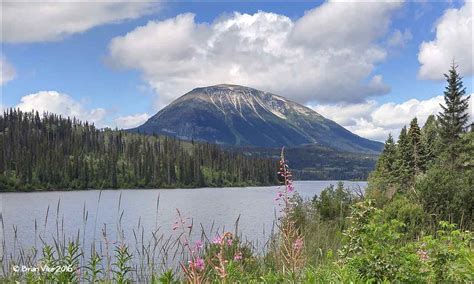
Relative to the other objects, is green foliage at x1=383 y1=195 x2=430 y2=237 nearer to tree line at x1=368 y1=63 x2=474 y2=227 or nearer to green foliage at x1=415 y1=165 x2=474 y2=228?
green foliage at x1=415 y1=165 x2=474 y2=228

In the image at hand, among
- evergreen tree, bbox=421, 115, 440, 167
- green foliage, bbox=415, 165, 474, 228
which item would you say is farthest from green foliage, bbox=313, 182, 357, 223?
evergreen tree, bbox=421, 115, 440, 167

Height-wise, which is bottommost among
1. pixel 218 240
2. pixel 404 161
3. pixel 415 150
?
pixel 218 240

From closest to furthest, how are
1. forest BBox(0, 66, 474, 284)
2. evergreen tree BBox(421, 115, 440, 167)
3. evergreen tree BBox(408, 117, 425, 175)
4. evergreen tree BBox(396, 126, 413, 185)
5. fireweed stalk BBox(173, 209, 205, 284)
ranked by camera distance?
fireweed stalk BBox(173, 209, 205, 284)
forest BBox(0, 66, 474, 284)
evergreen tree BBox(396, 126, 413, 185)
evergreen tree BBox(408, 117, 425, 175)
evergreen tree BBox(421, 115, 440, 167)

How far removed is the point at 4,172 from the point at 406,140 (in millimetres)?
117962

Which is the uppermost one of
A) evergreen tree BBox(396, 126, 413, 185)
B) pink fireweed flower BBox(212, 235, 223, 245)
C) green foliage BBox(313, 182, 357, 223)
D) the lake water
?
evergreen tree BBox(396, 126, 413, 185)

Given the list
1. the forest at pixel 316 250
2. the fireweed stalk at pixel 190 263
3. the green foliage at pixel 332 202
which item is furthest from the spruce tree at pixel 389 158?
the fireweed stalk at pixel 190 263

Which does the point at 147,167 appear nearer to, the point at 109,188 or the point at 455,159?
the point at 109,188

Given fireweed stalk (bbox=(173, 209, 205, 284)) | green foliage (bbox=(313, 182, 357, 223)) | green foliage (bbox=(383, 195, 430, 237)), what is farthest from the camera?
green foliage (bbox=(313, 182, 357, 223))

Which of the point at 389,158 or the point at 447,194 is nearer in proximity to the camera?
the point at 447,194

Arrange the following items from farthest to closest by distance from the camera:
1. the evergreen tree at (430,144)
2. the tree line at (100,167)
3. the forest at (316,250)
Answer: the tree line at (100,167), the evergreen tree at (430,144), the forest at (316,250)

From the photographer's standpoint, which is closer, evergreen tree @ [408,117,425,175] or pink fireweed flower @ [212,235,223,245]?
pink fireweed flower @ [212,235,223,245]

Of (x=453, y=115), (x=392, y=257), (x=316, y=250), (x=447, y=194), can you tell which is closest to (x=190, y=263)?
(x=392, y=257)

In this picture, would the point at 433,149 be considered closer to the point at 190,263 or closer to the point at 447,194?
the point at 447,194

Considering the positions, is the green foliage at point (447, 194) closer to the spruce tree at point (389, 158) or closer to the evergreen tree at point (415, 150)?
the evergreen tree at point (415, 150)
